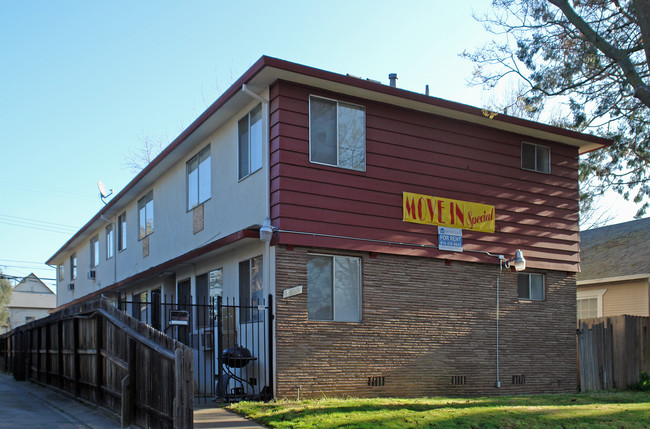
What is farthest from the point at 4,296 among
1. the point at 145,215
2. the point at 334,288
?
the point at 334,288

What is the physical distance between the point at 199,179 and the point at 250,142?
130 inches

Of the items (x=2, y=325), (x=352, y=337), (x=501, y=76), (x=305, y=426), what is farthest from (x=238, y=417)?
(x=2, y=325)

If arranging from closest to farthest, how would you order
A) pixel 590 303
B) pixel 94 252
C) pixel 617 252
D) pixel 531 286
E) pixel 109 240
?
pixel 531 286 → pixel 590 303 → pixel 617 252 → pixel 109 240 → pixel 94 252

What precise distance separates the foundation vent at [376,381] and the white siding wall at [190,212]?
3750 millimetres

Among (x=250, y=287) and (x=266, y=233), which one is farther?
(x=250, y=287)

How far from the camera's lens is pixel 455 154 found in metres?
15.2

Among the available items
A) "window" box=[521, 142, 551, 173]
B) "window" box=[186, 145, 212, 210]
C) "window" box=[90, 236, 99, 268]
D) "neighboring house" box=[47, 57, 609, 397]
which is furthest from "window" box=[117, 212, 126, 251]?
"window" box=[521, 142, 551, 173]

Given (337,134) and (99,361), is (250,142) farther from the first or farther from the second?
(99,361)

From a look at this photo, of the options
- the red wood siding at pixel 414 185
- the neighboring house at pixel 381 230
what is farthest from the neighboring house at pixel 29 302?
the red wood siding at pixel 414 185

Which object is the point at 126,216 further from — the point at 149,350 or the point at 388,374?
the point at 149,350

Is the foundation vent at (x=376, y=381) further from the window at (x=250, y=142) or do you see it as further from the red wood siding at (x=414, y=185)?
the window at (x=250, y=142)

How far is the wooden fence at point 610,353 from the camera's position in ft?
54.2

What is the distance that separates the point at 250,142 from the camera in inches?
555

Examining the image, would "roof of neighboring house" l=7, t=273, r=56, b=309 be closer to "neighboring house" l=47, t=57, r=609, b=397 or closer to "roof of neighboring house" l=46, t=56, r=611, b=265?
"roof of neighboring house" l=46, t=56, r=611, b=265
